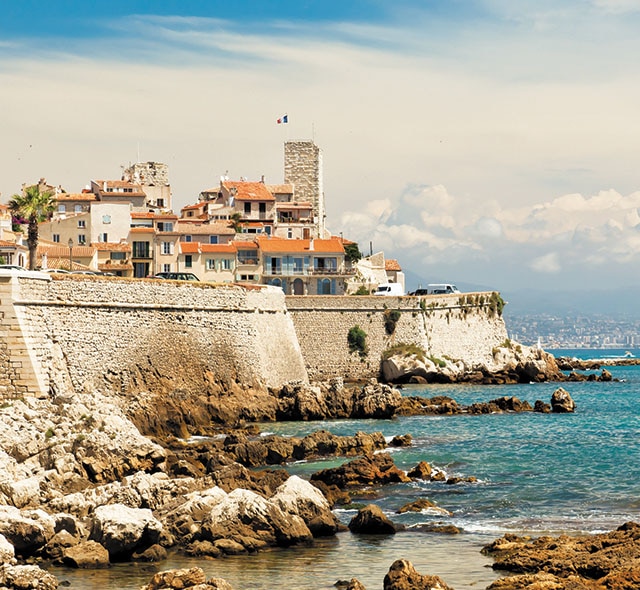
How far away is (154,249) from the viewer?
3110 inches

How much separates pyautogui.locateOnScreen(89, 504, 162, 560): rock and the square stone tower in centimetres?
8071

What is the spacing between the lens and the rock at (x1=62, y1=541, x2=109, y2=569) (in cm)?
2220

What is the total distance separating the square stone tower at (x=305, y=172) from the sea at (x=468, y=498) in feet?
168

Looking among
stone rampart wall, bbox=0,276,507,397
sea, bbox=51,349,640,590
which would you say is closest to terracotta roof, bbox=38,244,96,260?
stone rampart wall, bbox=0,276,507,397

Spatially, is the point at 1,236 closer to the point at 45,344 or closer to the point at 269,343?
the point at 269,343

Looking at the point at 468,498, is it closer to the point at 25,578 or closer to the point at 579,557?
the point at 579,557

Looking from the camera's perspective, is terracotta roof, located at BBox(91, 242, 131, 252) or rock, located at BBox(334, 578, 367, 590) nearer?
rock, located at BBox(334, 578, 367, 590)

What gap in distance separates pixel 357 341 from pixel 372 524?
4784 cm

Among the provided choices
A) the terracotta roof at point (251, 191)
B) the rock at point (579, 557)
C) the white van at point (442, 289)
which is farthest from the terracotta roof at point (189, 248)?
the rock at point (579, 557)

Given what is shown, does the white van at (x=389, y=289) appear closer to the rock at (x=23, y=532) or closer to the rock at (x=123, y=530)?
the rock at (x=123, y=530)

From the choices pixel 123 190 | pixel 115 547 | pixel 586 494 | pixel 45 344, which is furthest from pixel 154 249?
pixel 115 547

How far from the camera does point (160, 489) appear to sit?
26.2m

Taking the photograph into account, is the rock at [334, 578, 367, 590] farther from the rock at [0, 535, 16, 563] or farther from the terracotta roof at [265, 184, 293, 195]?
the terracotta roof at [265, 184, 293, 195]

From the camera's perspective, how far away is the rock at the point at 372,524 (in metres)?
25.2
